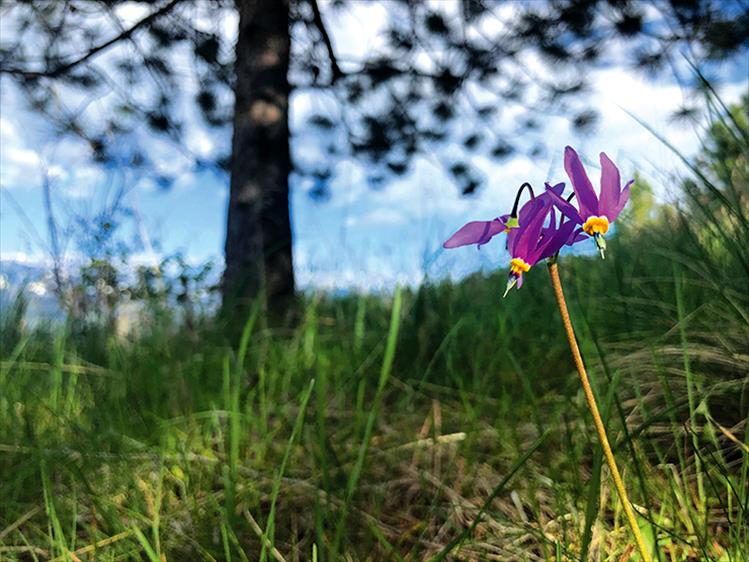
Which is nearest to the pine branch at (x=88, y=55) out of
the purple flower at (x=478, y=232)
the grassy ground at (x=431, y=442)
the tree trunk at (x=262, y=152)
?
the tree trunk at (x=262, y=152)

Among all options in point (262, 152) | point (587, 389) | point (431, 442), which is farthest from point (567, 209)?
point (262, 152)

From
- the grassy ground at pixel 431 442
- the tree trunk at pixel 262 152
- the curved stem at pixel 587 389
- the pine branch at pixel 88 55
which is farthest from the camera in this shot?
the pine branch at pixel 88 55

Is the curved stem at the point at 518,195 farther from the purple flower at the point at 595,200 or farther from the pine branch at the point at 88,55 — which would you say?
the pine branch at the point at 88,55

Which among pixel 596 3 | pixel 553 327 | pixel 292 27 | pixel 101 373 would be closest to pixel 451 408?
pixel 553 327

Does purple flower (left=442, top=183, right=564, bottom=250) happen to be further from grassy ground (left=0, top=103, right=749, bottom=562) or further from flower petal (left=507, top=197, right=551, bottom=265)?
grassy ground (left=0, top=103, right=749, bottom=562)

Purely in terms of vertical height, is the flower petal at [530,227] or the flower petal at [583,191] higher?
the flower petal at [583,191]

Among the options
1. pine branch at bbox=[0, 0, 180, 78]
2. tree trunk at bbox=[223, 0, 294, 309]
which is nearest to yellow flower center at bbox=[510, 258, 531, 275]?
tree trunk at bbox=[223, 0, 294, 309]

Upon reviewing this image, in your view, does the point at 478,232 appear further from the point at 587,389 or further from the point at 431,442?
the point at 431,442

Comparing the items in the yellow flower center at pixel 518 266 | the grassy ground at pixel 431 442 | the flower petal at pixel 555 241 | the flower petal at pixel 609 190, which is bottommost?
the grassy ground at pixel 431 442
